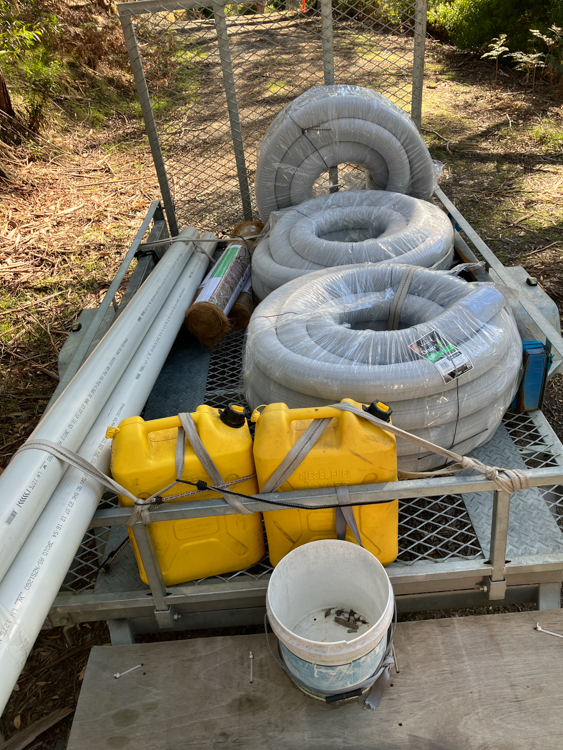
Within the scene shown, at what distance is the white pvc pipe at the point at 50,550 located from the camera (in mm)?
1566

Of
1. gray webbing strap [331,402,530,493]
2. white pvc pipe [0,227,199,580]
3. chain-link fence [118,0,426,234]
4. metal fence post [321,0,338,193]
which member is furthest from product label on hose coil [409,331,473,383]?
chain-link fence [118,0,426,234]

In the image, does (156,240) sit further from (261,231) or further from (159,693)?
(159,693)

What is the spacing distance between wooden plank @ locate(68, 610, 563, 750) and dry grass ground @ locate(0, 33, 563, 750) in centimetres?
50

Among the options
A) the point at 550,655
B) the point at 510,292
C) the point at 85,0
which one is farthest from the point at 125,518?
the point at 85,0

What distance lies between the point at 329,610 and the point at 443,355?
1.04 metres

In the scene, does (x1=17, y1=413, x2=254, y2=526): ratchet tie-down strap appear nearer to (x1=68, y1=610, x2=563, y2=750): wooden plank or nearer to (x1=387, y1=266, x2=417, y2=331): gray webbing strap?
(x1=68, y1=610, x2=563, y2=750): wooden plank

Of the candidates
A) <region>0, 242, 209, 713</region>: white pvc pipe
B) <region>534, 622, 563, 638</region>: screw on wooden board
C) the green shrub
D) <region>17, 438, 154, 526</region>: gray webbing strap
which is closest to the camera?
<region>0, 242, 209, 713</region>: white pvc pipe

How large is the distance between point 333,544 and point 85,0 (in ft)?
32.5

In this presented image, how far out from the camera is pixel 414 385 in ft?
7.40

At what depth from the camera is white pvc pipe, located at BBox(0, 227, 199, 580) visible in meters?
1.75

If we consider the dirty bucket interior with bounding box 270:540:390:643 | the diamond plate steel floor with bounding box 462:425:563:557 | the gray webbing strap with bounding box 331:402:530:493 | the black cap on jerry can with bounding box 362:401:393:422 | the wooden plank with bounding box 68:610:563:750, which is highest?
the black cap on jerry can with bounding box 362:401:393:422

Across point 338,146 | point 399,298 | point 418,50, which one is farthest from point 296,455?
point 418,50

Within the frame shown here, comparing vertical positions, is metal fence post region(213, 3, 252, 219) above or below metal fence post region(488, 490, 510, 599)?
above

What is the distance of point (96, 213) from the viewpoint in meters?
6.37
